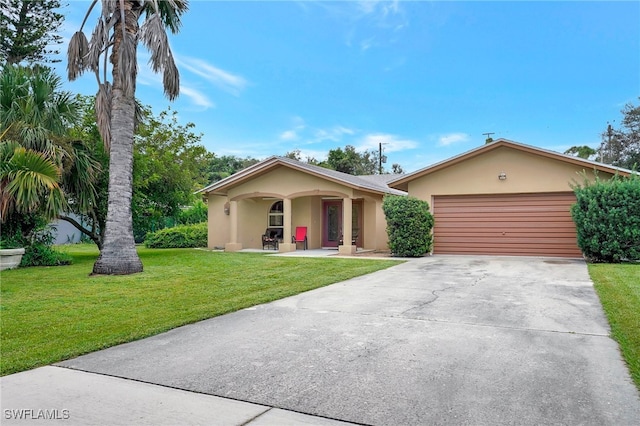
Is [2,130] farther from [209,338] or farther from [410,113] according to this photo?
[410,113]

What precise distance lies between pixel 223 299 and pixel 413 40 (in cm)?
1796

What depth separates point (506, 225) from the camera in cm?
1452

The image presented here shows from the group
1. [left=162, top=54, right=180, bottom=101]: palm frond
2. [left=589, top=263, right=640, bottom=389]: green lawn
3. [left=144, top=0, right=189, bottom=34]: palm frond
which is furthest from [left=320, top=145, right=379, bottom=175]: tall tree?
[left=589, top=263, right=640, bottom=389]: green lawn

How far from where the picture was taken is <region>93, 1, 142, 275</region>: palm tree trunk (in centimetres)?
1000

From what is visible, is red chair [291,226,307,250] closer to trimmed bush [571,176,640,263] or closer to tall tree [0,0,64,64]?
trimmed bush [571,176,640,263]

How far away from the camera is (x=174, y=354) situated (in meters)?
4.28

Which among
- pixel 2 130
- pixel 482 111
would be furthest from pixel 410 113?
pixel 2 130

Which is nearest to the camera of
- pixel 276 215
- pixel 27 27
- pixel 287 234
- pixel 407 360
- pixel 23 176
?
pixel 407 360

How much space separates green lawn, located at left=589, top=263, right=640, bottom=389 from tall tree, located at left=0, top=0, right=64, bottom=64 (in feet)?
80.1

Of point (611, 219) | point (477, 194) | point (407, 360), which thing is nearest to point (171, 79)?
point (407, 360)

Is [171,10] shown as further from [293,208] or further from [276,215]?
[276,215]

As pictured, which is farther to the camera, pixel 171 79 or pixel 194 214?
pixel 194 214

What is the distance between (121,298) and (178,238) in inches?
618

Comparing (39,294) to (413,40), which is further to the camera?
(413,40)
